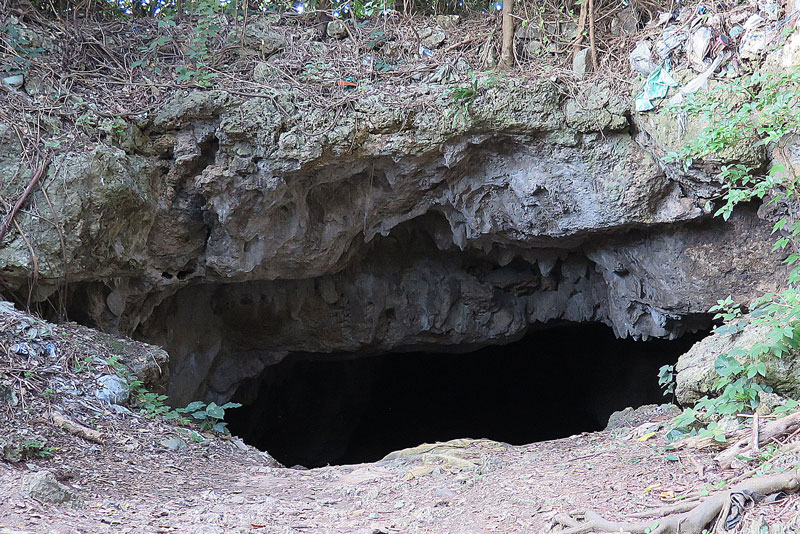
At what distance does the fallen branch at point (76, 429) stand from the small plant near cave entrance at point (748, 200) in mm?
3022

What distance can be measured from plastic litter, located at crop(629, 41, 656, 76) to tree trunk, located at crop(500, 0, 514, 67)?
0.96m

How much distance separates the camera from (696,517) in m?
2.44

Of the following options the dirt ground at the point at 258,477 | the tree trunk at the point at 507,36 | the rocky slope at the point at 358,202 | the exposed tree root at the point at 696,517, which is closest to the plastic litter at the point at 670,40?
the rocky slope at the point at 358,202

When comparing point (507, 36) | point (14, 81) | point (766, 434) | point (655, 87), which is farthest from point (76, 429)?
point (655, 87)

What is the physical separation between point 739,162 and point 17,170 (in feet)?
16.6

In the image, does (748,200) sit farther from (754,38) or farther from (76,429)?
(76,429)

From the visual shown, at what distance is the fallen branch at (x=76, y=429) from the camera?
3676 mm

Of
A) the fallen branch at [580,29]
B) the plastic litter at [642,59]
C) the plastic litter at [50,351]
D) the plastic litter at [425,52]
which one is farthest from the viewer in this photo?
the plastic litter at [425,52]

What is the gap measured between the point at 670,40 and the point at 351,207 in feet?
9.60

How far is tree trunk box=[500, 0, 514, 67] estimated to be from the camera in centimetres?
571

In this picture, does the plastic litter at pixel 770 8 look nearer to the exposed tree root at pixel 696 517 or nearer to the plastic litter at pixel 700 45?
the plastic litter at pixel 700 45

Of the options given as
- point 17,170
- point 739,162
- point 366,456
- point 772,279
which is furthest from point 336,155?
point 366,456

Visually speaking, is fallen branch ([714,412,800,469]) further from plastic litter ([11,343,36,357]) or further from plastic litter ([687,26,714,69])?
plastic litter ([11,343,36,357])

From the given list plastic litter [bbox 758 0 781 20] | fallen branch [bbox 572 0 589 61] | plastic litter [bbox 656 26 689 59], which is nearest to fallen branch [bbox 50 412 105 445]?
fallen branch [bbox 572 0 589 61]
